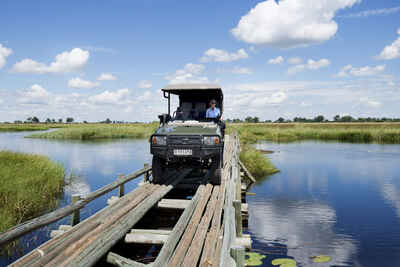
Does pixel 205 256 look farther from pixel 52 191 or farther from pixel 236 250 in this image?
pixel 52 191

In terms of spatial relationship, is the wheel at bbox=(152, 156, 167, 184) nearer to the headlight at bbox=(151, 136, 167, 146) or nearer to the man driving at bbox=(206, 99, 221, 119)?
the headlight at bbox=(151, 136, 167, 146)


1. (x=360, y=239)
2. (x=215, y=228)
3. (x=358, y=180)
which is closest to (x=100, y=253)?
(x=215, y=228)

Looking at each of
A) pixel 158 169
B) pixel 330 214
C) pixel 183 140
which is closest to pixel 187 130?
pixel 183 140

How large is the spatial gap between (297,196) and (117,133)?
38.8 metres

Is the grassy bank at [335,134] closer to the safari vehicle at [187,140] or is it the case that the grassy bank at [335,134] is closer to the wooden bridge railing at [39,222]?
the safari vehicle at [187,140]

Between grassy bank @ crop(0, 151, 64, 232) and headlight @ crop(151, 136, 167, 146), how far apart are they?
4013 millimetres

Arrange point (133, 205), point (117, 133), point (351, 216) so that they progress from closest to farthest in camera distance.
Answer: point (133, 205) < point (351, 216) < point (117, 133)

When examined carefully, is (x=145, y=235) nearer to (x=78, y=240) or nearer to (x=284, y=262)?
(x=78, y=240)

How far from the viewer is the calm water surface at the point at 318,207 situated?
29.9 feet

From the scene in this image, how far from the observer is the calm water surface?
359 inches

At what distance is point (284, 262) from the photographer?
26.9 feet

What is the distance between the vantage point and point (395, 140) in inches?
1594

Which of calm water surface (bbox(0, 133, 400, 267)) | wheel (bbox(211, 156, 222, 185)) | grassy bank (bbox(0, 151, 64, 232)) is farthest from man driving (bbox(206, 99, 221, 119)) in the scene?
grassy bank (bbox(0, 151, 64, 232))

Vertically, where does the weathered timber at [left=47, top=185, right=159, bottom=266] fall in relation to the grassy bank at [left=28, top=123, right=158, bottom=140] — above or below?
below
